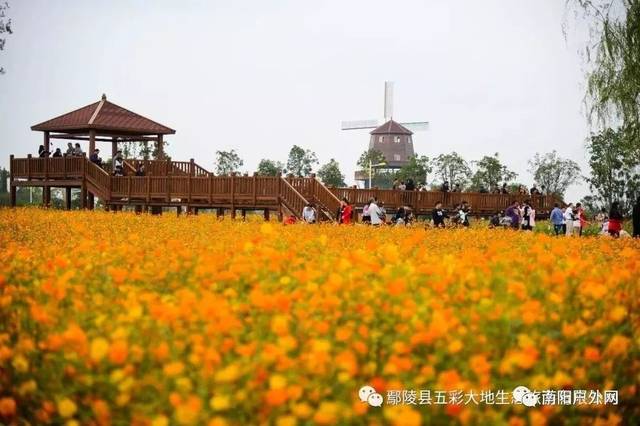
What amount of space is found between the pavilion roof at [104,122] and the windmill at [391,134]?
71525mm

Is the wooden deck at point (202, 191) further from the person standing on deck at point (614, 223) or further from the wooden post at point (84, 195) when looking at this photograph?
the person standing on deck at point (614, 223)

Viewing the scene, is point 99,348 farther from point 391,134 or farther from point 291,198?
point 391,134

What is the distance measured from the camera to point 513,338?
5273 mm

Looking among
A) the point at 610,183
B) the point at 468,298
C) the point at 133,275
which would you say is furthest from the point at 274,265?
the point at 610,183

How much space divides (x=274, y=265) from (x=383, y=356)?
1943 mm

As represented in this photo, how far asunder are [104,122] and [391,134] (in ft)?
252

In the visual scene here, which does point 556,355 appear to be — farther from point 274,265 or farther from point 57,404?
point 57,404

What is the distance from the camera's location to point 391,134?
110750mm

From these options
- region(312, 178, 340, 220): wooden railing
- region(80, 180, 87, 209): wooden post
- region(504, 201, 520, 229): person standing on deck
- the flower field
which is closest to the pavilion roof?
region(80, 180, 87, 209): wooden post

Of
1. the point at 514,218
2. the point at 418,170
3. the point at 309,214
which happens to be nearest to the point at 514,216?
the point at 514,218

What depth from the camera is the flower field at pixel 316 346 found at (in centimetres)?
455

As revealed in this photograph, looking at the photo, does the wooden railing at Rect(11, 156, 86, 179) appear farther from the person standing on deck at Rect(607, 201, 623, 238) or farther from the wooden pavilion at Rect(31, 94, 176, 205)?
the person standing on deck at Rect(607, 201, 623, 238)

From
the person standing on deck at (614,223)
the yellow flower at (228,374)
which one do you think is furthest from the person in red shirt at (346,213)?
the yellow flower at (228,374)

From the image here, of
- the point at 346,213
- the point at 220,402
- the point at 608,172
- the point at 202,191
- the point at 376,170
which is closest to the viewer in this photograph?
the point at 220,402
